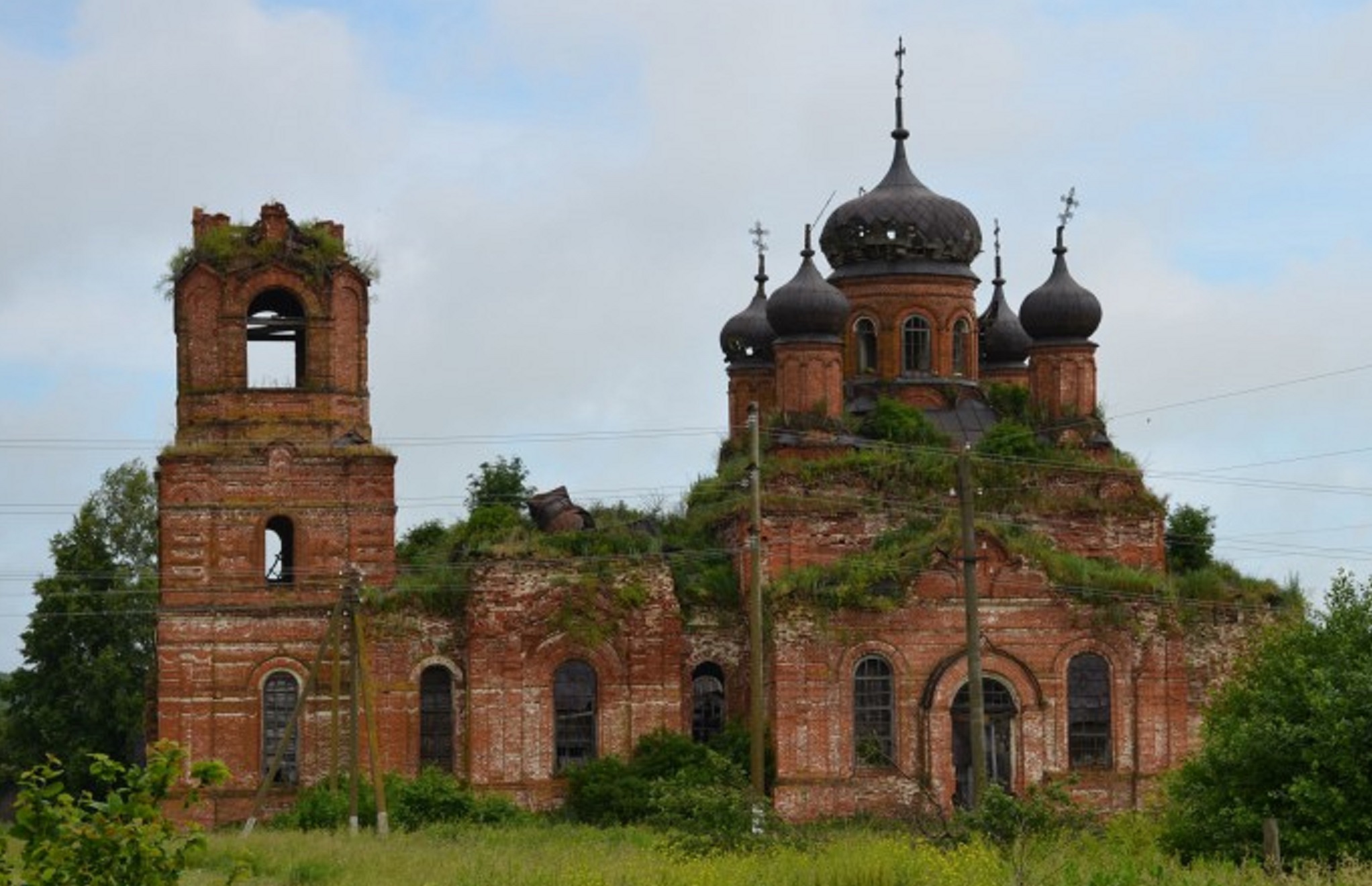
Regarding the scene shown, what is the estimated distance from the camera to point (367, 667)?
3531cm

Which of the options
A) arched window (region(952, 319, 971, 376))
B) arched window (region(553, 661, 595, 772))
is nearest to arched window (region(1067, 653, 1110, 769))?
arched window (region(952, 319, 971, 376))

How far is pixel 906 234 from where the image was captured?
4181 cm

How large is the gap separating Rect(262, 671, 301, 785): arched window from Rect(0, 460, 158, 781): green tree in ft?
34.0

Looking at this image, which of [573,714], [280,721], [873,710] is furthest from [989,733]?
[280,721]

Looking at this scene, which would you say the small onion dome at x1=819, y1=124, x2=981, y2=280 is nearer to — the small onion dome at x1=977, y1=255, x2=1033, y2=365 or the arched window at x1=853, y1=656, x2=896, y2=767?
the small onion dome at x1=977, y1=255, x2=1033, y2=365

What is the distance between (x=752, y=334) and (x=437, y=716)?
36.7 ft

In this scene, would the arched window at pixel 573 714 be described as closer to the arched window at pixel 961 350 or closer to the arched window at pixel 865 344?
the arched window at pixel 865 344

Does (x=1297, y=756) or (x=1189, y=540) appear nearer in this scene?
Answer: (x=1297, y=756)

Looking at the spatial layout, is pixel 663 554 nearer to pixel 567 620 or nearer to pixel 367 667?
pixel 567 620

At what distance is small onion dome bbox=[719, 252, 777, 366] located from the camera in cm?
4488

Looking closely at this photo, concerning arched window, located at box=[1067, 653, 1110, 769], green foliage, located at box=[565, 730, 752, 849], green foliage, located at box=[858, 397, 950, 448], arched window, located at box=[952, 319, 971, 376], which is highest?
arched window, located at box=[952, 319, 971, 376]

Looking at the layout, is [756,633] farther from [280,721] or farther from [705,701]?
[280,721]

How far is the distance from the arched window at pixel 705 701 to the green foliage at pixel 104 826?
26278 millimetres

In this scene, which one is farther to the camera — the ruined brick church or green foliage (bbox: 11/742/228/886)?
A: the ruined brick church
